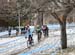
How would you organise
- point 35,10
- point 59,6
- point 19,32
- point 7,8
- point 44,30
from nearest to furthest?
point 59,6
point 35,10
point 44,30
point 19,32
point 7,8

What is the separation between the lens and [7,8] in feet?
170

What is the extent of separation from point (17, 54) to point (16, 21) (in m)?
35.2

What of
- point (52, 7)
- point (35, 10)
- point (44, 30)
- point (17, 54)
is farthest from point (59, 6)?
point (44, 30)

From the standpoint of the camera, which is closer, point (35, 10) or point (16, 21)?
point (35, 10)

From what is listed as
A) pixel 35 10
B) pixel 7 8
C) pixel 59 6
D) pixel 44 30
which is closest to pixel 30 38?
pixel 35 10

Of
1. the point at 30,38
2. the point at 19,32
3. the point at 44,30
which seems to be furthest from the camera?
the point at 19,32

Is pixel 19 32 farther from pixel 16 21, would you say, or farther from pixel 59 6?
pixel 59 6

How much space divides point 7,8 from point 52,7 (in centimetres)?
3290

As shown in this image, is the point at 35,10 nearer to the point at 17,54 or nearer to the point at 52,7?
the point at 52,7

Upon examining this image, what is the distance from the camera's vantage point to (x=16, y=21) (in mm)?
54688

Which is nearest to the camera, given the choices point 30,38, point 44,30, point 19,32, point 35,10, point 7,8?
point 35,10

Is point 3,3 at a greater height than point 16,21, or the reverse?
point 3,3

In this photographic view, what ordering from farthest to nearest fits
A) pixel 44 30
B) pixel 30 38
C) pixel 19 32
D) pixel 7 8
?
pixel 7 8 → pixel 19 32 → pixel 44 30 → pixel 30 38

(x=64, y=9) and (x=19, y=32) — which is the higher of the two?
(x=64, y=9)
